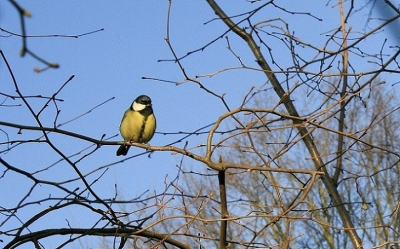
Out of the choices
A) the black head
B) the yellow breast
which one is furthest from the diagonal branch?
the black head

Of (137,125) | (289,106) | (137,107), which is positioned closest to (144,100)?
(137,107)

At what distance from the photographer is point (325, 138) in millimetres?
12688

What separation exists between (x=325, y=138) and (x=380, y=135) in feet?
4.55

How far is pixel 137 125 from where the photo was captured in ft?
15.0

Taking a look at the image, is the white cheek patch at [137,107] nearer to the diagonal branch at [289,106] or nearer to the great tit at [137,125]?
the great tit at [137,125]

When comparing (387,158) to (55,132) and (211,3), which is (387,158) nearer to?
(211,3)

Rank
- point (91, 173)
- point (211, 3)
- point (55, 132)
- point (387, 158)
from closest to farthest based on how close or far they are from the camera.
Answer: point (55, 132), point (91, 173), point (211, 3), point (387, 158)

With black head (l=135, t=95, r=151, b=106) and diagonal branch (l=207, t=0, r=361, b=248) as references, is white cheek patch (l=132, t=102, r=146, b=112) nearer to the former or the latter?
black head (l=135, t=95, r=151, b=106)

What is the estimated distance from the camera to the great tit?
4.59 meters

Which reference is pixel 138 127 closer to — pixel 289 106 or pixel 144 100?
pixel 144 100

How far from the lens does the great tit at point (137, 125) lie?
459 centimetres

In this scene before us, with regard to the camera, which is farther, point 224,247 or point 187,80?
point 187,80

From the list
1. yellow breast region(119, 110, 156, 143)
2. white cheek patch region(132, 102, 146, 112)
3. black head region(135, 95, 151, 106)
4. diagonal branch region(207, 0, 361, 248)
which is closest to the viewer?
diagonal branch region(207, 0, 361, 248)

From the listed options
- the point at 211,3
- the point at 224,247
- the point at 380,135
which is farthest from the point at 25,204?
the point at 380,135
